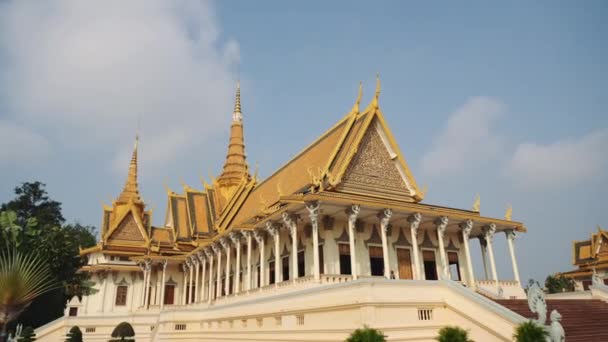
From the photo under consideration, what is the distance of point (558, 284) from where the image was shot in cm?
5494

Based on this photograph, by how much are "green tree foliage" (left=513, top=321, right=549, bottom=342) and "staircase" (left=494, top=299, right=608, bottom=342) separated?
2800 mm

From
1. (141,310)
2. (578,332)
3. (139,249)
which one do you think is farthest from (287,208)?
(139,249)

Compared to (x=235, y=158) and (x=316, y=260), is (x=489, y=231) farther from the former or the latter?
(x=235, y=158)

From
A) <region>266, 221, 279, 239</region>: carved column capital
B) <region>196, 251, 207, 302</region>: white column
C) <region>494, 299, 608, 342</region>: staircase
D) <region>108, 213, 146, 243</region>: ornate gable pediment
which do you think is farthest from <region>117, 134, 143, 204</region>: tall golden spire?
<region>494, 299, 608, 342</region>: staircase

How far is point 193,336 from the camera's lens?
2291 centimetres

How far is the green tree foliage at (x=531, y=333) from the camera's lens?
8672mm

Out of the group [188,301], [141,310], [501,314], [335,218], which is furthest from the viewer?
[188,301]

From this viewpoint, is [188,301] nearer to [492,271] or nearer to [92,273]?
[92,273]

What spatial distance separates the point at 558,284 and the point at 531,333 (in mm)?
54319

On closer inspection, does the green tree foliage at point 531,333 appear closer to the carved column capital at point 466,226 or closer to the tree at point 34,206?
the carved column capital at point 466,226

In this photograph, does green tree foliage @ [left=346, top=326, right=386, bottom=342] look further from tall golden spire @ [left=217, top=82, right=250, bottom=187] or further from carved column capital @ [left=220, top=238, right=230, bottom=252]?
tall golden spire @ [left=217, top=82, right=250, bottom=187]

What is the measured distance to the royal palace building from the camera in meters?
12.0

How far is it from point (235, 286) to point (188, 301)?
10361 mm

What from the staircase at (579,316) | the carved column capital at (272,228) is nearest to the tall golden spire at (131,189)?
the carved column capital at (272,228)
